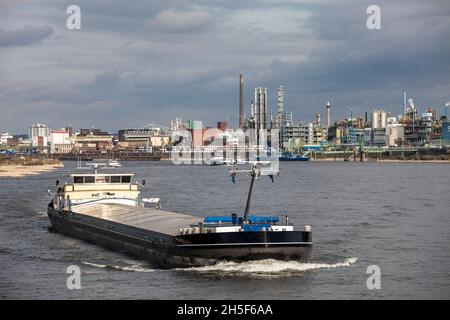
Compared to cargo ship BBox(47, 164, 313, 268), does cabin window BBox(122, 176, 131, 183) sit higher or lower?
higher

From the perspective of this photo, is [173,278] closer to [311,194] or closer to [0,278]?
[0,278]

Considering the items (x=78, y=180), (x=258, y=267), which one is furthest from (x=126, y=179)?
(x=258, y=267)

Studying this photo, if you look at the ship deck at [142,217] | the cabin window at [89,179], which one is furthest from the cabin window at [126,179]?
the ship deck at [142,217]

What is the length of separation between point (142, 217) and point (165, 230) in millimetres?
6627

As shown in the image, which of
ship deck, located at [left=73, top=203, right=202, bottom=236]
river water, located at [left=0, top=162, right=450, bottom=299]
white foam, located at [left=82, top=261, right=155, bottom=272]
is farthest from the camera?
ship deck, located at [left=73, top=203, right=202, bottom=236]

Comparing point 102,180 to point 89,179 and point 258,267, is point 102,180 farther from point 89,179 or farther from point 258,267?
point 258,267

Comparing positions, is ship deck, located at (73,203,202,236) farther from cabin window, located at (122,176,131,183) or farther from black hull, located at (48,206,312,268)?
cabin window, located at (122,176,131,183)

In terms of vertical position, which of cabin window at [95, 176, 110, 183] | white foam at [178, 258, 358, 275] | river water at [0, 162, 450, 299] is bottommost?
river water at [0, 162, 450, 299]

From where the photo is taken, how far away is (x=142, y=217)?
42125 mm

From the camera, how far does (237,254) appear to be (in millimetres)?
31266

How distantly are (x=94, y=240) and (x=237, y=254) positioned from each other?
15141 millimetres

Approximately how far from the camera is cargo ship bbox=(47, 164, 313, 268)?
3117cm

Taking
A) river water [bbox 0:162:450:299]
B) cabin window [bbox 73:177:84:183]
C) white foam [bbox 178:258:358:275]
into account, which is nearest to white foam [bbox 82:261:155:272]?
river water [bbox 0:162:450:299]
